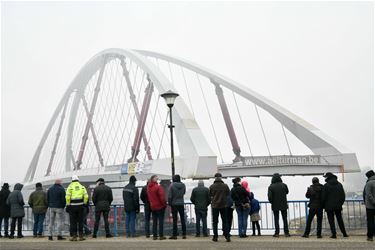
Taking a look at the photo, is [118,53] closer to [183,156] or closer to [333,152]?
[183,156]

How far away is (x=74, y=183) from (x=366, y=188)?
282 inches

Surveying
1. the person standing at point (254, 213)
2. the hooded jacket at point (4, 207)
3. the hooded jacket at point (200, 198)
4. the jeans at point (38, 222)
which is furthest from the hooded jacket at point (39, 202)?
the person standing at point (254, 213)

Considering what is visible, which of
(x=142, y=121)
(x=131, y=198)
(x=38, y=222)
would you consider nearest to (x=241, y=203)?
(x=131, y=198)

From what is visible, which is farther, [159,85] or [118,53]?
[118,53]

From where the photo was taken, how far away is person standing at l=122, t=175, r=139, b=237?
13.9 metres

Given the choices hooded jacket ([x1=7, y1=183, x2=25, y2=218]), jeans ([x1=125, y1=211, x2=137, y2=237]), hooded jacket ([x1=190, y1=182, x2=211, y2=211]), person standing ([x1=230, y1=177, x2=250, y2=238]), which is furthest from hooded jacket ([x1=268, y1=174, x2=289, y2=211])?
hooded jacket ([x1=7, y1=183, x2=25, y2=218])

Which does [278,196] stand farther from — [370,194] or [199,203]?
[370,194]

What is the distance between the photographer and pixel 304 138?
3203cm

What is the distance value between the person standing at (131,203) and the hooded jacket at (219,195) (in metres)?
→ 2.63

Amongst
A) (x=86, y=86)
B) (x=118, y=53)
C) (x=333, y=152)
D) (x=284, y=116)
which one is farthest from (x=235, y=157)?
(x=86, y=86)

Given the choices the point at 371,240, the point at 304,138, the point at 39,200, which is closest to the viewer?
the point at 371,240

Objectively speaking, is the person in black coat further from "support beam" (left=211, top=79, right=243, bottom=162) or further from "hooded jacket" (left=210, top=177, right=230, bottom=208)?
"support beam" (left=211, top=79, right=243, bottom=162)

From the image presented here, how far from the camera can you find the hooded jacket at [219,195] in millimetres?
12047

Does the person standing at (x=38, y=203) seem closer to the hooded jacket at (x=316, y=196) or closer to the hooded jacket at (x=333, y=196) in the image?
the hooded jacket at (x=316, y=196)
